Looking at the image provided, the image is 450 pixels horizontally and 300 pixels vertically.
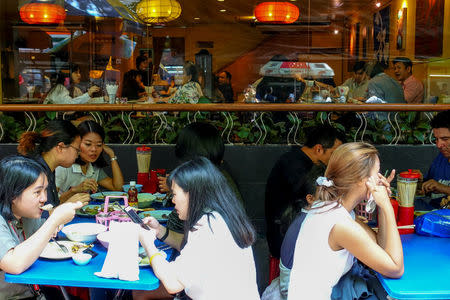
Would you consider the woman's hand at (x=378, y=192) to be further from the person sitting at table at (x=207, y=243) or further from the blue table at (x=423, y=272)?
the person sitting at table at (x=207, y=243)

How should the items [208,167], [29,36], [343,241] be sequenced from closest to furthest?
[343,241]
[208,167]
[29,36]

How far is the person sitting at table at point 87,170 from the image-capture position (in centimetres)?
327

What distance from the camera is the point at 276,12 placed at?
8.12 meters

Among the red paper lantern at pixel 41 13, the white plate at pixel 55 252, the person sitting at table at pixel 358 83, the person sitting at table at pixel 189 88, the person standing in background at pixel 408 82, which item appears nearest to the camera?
the white plate at pixel 55 252

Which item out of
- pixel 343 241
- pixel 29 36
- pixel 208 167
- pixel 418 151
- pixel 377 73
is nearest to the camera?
pixel 343 241

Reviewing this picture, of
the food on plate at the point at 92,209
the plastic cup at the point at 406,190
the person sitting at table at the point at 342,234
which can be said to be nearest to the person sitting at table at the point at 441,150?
the plastic cup at the point at 406,190

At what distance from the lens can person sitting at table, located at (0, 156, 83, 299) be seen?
188cm

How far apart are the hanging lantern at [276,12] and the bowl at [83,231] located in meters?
6.33

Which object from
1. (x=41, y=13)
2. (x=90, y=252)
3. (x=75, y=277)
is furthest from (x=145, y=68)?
(x=75, y=277)

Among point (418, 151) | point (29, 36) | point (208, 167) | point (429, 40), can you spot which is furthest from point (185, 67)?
point (208, 167)

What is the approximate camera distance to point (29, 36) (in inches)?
366

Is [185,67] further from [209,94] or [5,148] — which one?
[5,148]

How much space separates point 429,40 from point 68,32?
21.1 ft

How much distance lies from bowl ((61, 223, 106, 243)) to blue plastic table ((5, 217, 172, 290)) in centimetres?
25
